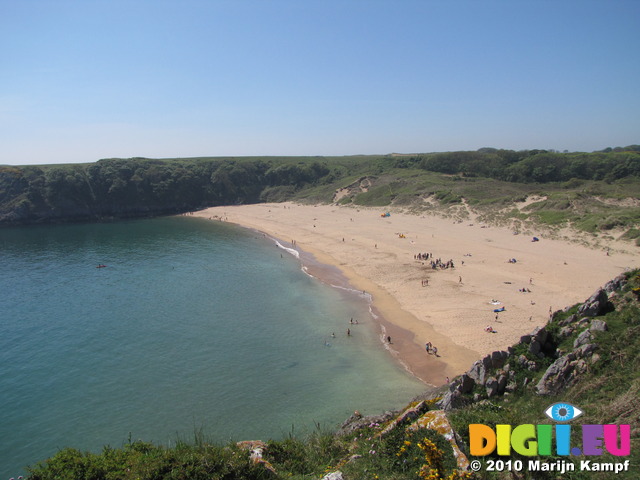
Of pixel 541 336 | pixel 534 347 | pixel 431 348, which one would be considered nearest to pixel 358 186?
pixel 431 348

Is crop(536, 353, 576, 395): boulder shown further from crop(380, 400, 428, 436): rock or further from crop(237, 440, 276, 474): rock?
crop(237, 440, 276, 474): rock

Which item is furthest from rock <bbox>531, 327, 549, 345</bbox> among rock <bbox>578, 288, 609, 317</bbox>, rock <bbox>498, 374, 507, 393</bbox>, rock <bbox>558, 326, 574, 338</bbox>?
rock <bbox>498, 374, 507, 393</bbox>

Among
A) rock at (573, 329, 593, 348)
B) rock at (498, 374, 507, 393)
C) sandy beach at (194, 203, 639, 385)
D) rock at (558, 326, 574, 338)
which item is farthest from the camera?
sandy beach at (194, 203, 639, 385)

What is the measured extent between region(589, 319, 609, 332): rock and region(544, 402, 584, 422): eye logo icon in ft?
13.6

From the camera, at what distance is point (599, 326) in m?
15.5

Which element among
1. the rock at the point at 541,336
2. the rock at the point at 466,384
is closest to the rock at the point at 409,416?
the rock at the point at 466,384

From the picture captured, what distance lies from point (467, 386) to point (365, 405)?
27.8ft

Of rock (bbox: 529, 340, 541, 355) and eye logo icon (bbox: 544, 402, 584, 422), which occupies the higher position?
rock (bbox: 529, 340, 541, 355)

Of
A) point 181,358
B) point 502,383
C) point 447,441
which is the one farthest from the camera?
point 181,358

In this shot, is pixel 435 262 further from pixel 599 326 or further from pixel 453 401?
pixel 453 401

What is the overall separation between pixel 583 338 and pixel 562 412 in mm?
4330

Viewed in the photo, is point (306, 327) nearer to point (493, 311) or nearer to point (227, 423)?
point (227, 423)

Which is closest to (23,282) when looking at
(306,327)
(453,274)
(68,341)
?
(68,341)

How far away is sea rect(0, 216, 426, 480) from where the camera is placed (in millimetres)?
21203
